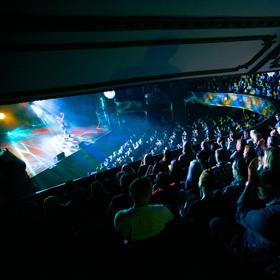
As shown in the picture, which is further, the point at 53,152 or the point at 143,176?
the point at 53,152

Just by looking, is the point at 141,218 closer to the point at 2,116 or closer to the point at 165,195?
the point at 165,195

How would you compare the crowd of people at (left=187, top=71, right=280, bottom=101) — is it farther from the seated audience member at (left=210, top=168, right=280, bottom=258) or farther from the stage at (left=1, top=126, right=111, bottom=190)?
→ the stage at (left=1, top=126, right=111, bottom=190)

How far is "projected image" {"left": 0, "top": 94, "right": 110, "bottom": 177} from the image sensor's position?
13391 mm

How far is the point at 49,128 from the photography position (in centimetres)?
1906

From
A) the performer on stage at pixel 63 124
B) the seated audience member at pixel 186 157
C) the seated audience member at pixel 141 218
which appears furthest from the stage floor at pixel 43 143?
the seated audience member at pixel 141 218

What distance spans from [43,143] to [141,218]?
15.9 meters

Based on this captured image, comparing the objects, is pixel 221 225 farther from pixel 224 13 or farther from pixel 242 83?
pixel 242 83

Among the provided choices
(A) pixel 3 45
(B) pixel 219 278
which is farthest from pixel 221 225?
(A) pixel 3 45

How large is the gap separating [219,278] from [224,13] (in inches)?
106

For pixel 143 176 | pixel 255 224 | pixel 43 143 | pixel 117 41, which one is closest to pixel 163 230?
pixel 255 224

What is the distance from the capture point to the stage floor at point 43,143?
12220mm

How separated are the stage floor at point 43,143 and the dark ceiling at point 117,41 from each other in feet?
31.7

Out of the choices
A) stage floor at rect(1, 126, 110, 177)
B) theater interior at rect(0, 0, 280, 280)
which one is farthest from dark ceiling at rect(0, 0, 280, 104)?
stage floor at rect(1, 126, 110, 177)

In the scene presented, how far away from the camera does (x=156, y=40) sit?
6.92 feet
